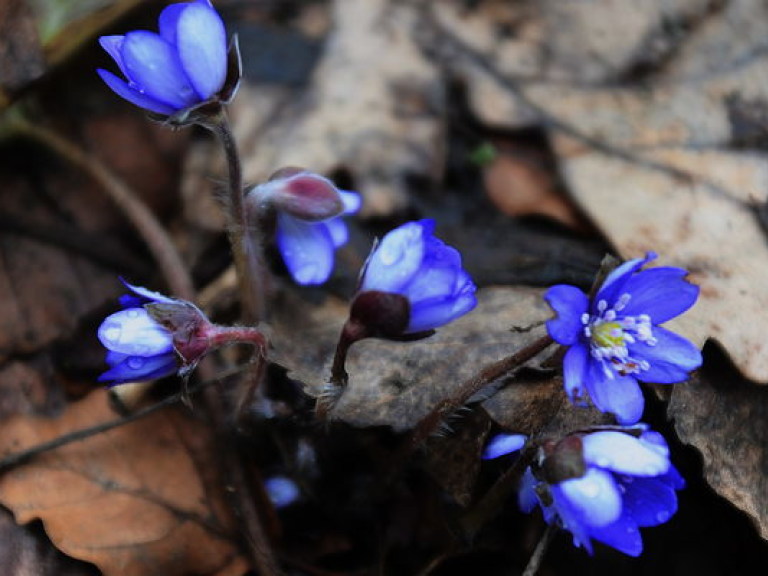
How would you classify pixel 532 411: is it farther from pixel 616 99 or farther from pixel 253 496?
pixel 616 99

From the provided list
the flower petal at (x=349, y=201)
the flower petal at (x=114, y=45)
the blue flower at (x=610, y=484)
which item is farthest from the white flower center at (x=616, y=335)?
the flower petal at (x=114, y=45)

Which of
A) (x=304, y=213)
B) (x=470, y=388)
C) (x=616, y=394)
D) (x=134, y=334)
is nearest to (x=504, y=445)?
(x=470, y=388)

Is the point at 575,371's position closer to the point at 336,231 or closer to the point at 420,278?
the point at 420,278

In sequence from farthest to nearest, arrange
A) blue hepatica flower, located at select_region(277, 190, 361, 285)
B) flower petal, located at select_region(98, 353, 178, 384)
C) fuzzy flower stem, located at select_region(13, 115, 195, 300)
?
fuzzy flower stem, located at select_region(13, 115, 195, 300), blue hepatica flower, located at select_region(277, 190, 361, 285), flower petal, located at select_region(98, 353, 178, 384)

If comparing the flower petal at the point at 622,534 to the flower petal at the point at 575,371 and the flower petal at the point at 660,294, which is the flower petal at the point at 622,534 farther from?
the flower petal at the point at 660,294

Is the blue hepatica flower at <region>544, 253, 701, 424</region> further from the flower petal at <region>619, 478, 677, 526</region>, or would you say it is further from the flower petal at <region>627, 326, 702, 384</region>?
the flower petal at <region>619, 478, 677, 526</region>

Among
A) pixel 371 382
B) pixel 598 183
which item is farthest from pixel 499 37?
pixel 371 382

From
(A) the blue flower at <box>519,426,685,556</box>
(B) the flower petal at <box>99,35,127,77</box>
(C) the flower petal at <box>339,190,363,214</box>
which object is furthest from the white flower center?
(B) the flower petal at <box>99,35,127,77</box>
